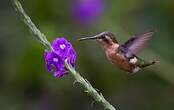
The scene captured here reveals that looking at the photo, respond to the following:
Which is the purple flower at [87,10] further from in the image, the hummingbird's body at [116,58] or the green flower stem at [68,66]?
the green flower stem at [68,66]

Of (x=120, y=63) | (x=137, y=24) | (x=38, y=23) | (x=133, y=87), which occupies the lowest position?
(x=120, y=63)

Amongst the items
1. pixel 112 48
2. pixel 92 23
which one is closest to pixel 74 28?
pixel 92 23

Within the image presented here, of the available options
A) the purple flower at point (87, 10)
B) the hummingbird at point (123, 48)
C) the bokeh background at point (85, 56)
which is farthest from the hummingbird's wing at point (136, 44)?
the purple flower at point (87, 10)

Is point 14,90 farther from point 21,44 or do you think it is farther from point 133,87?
point 133,87

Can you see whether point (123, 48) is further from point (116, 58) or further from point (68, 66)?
point (68, 66)

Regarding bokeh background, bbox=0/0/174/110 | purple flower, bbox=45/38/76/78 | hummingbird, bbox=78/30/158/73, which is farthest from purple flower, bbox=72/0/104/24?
purple flower, bbox=45/38/76/78

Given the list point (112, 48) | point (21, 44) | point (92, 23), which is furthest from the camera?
point (92, 23)

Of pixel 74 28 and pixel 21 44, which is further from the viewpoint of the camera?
pixel 74 28
